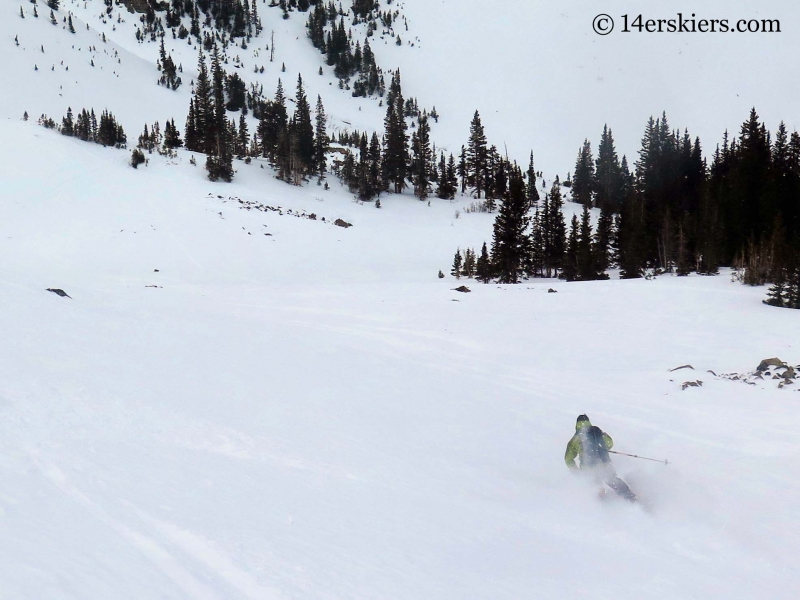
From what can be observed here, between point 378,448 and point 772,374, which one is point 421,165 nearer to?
point 772,374

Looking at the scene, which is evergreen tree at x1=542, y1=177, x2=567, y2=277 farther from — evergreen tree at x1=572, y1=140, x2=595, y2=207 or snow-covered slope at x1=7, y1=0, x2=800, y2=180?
snow-covered slope at x1=7, y1=0, x2=800, y2=180

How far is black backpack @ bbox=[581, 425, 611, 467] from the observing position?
Result: 6.90 metres

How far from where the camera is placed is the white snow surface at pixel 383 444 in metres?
4.07

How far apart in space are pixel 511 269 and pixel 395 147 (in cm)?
3293

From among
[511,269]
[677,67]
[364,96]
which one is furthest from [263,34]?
[511,269]

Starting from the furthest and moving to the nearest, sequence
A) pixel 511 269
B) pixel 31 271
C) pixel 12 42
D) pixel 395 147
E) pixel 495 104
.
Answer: pixel 495 104, pixel 12 42, pixel 395 147, pixel 511 269, pixel 31 271

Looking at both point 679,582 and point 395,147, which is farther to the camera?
point 395,147

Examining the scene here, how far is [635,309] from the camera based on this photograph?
18.3m

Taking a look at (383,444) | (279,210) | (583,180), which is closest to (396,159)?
(279,210)

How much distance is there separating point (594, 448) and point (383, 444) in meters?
2.98

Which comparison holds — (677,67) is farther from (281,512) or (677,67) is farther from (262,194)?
(281,512)

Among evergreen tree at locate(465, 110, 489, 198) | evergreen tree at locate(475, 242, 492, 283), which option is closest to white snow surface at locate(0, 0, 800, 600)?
evergreen tree at locate(475, 242, 492, 283)

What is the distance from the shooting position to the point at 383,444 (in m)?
7.46

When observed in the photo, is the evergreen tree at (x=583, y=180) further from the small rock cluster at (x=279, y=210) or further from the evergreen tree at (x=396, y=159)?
the small rock cluster at (x=279, y=210)
